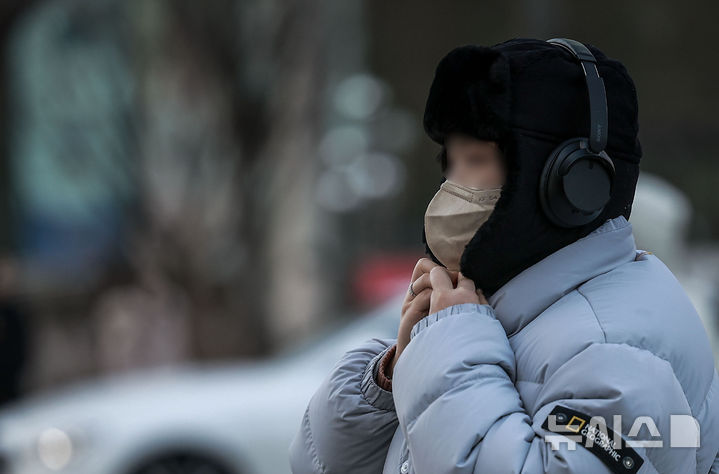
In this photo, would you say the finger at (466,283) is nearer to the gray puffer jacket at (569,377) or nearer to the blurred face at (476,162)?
the gray puffer jacket at (569,377)

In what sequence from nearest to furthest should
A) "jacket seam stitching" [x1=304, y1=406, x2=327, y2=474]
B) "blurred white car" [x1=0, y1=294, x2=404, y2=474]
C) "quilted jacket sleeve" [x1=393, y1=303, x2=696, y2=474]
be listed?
"quilted jacket sleeve" [x1=393, y1=303, x2=696, y2=474] < "jacket seam stitching" [x1=304, y1=406, x2=327, y2=474] < "blurred white car" [x1=0, y1=294, x2=404, y2=474]

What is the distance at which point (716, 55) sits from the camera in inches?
710

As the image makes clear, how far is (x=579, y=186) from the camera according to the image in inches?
69.9

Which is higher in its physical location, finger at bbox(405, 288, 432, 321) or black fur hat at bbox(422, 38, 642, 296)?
black fur hat at bbox(422, 38, 642, 296)

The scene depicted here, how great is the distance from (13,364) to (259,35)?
349cm

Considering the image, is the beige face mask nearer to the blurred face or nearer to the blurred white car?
the blurred face

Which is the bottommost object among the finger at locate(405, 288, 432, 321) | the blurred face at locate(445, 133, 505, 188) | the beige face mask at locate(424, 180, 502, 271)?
the finger at locate(405, 288, 432, 321)

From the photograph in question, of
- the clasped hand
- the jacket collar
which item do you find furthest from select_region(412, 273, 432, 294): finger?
the jacket collar

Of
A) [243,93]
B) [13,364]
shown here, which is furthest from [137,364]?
[243,93]

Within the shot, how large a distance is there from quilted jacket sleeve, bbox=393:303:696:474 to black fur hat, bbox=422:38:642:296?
141 millimetres

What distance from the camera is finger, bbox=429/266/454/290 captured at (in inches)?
73.8

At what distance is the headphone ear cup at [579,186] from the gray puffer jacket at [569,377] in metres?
0.07

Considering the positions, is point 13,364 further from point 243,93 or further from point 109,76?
point 109,76

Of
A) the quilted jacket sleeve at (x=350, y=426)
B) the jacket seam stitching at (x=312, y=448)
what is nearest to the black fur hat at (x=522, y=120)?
the quilted jacket sleeve at (x=350, y=426)
